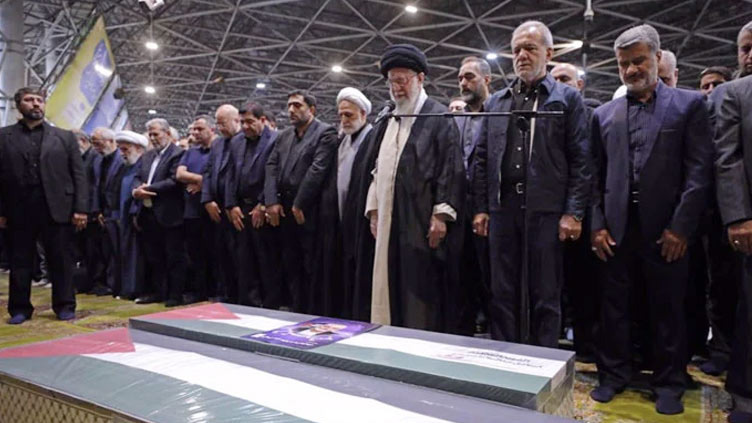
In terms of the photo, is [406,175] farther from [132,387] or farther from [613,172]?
[132,387]

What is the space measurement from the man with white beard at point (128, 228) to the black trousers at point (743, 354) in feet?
14.8

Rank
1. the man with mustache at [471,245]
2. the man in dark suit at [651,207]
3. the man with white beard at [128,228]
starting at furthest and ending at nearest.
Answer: the man with white beard at [128,228] < the man with mustache at [471,245] < the man in dark suit at [651,207]

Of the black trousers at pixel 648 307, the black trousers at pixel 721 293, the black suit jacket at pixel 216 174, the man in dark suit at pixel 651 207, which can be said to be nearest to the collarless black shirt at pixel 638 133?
the man in dark suit at pixel 651 207

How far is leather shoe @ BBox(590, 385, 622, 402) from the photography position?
2242 mm

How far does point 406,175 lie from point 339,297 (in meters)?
1.06

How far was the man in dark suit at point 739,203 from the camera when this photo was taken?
2006 millimetres

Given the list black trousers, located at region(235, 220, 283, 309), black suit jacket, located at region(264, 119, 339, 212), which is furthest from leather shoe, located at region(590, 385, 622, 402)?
black trousers, located at region(235, 220, 283, 309)

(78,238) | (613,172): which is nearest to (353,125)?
(613,172)

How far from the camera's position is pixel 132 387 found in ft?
3.92

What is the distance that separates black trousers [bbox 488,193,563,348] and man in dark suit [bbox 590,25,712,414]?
0.66ft

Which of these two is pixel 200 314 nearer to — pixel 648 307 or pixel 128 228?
pixel 648 307

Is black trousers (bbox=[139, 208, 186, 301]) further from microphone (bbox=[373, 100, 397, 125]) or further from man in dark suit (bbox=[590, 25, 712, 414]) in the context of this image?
man in dark suit (bbox=[590, 25, 712, 414])

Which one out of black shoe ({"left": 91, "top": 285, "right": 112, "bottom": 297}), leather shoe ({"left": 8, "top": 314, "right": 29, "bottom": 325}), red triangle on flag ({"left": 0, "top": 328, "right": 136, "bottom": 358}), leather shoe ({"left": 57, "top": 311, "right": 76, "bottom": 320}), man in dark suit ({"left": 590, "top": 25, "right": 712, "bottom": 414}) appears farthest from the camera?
black shoe ({"left": 91, "top": 285, "right": 112, "bottom": 297})

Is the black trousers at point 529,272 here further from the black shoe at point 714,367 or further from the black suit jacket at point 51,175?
the black suit jacket at point 51,175
